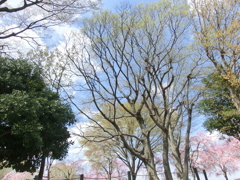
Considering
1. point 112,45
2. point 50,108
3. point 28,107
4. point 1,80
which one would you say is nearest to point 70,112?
point 50,108

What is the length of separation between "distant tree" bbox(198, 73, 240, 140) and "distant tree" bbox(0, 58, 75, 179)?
7432mm

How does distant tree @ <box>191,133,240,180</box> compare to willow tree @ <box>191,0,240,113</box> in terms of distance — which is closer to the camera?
willow tree @ <box>191,0,240,113</box>

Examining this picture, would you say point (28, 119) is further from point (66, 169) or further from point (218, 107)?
point (66, 169)

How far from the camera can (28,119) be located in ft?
16.6

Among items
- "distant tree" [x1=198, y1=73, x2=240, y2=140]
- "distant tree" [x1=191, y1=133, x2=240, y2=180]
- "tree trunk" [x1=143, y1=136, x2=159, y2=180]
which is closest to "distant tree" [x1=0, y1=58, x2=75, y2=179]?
"tree trunk" [x1=143, y1=136, x2=159, y2=180]

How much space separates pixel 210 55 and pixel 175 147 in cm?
388

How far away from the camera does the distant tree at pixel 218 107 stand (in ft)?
27.8

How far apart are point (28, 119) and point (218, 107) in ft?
30.7

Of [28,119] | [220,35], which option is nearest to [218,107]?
[220,35]

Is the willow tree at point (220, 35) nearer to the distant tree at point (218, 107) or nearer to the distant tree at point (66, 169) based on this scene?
the distant tree at point (218, 107)

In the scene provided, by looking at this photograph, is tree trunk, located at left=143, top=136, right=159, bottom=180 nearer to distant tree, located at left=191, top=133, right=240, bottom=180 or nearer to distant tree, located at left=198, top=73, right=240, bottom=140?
distant tree, located at left=198, top=73, right=240, bottom=140

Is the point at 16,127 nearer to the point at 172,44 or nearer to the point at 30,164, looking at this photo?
the point at 30,164

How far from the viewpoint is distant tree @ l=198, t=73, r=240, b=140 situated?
8459 mm

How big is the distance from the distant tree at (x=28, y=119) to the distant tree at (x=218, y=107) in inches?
293
